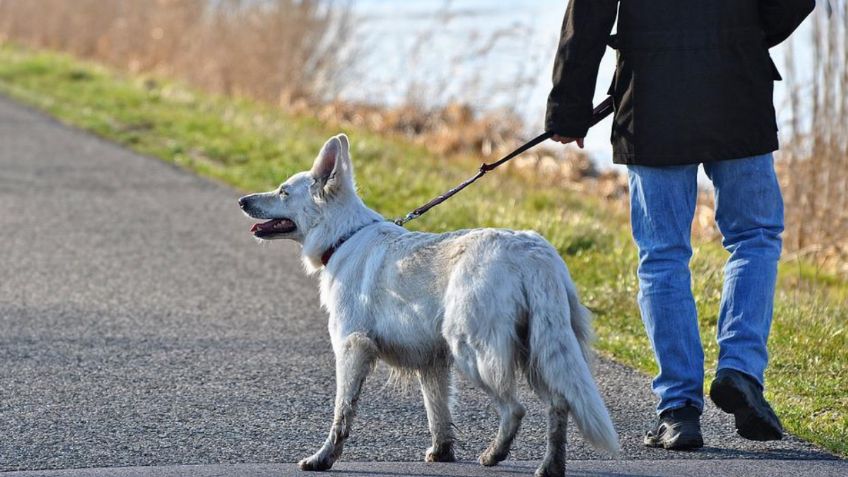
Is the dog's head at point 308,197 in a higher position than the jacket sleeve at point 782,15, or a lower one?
lower

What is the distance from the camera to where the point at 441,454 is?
5.07 meters

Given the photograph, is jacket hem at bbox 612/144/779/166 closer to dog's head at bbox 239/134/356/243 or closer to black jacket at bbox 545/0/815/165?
black jacket at bbox 545/0/815/165

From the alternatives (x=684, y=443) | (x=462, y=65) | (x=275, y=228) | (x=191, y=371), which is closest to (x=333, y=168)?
(x=275, y=228)

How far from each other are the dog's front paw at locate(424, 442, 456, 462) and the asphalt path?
0.07 meters

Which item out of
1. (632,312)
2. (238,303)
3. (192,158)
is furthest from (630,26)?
(192,158)

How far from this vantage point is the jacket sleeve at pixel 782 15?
512 cm

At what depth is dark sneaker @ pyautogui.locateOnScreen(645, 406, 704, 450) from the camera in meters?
5.10

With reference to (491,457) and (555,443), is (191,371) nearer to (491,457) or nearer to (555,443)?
(491,457)

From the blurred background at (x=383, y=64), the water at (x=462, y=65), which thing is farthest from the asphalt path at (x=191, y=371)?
the water at (x=462, y=65)

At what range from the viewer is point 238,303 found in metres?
8.07

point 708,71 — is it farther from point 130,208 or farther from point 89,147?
point 89,147

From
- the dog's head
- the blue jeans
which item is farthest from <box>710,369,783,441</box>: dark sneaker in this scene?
the dog's head

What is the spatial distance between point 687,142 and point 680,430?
109 centimetres

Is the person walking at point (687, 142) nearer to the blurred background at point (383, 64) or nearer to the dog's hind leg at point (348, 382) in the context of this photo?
the dog's hind leg at point (348, 382)
